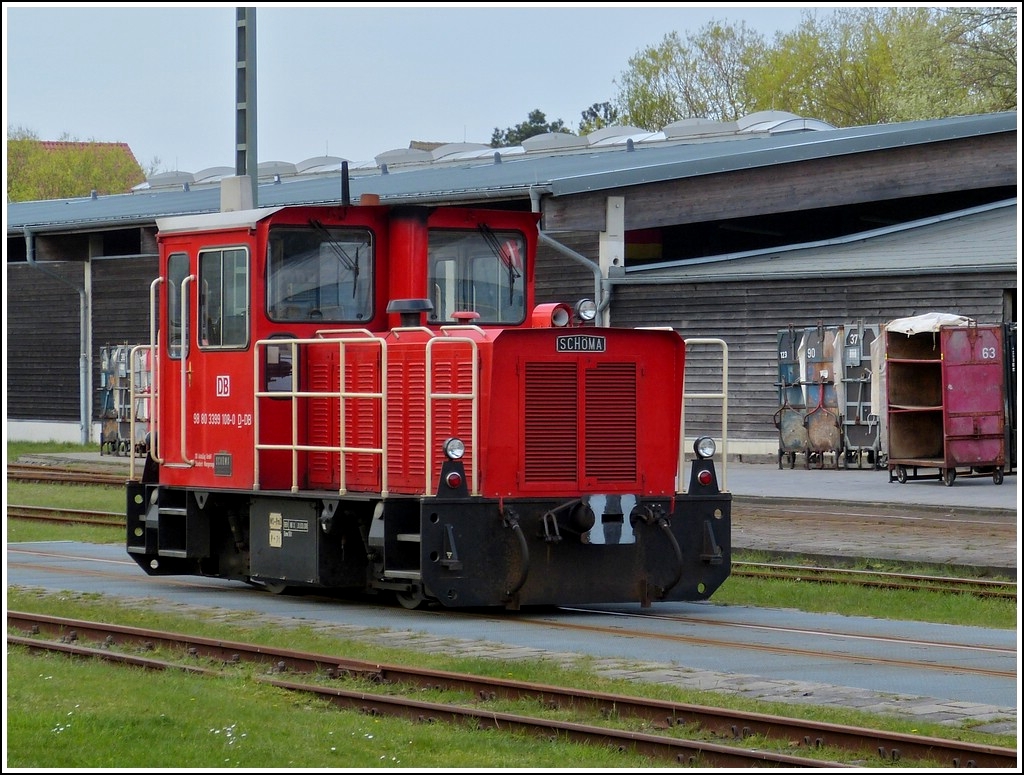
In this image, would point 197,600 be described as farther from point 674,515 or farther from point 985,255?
point 985,255

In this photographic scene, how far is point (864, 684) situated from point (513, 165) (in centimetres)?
3007

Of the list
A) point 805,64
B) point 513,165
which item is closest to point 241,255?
point 513,165

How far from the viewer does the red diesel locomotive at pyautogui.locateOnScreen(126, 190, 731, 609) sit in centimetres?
1109

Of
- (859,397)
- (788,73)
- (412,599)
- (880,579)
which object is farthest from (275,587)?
(788,73)

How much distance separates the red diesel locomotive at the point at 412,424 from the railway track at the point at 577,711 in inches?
69.4

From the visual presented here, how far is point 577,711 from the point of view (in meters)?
7.94

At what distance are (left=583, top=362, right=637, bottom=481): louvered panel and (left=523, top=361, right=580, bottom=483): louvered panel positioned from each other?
0.11 meters

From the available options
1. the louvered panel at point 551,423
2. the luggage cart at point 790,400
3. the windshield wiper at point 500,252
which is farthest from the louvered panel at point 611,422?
the luggage cart at point 790,400

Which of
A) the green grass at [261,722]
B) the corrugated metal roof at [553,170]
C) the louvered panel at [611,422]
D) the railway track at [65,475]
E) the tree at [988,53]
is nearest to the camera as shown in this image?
the green grass at [261,722]

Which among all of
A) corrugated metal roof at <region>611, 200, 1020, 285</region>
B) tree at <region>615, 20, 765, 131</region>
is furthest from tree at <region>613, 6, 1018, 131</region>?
corrugated metal roof at <region>611, 200, 1020, 285</region>

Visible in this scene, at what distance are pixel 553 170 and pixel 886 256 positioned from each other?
25.6 ft

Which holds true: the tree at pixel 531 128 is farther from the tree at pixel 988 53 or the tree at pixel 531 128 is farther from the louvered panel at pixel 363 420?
the louvered panel at pixel 363 420

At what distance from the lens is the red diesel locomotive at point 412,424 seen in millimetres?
11086

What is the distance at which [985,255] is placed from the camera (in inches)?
1087
